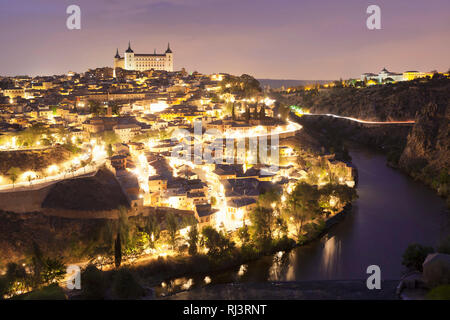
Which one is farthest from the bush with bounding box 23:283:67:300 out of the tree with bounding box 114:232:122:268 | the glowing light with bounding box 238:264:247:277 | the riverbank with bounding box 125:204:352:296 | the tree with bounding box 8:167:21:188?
the tree with bounding box 8:167:21:188

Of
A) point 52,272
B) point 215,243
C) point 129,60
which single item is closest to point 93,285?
point 52,272

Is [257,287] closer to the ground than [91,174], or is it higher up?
closer to the ground

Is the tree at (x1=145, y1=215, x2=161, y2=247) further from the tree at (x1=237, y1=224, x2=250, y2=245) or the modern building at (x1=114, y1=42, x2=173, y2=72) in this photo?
the modern building at (x1=114, y1=42, x2=173, y2=72)

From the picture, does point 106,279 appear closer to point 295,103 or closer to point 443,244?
point 443,244

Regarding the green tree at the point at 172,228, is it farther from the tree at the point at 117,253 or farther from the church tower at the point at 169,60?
the church tower at the point at 169,60

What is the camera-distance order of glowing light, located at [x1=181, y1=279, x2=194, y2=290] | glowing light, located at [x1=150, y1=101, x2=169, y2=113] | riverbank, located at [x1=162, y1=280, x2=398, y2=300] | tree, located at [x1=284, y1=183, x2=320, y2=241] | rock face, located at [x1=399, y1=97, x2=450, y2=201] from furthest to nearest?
glowing light, located at [x1=150, y1=101, x2=169, y2=113] → rock face, located at [x1=399, y1=97, x2=450, y2=201] → tree, located at [x1=284, y1=183, x2=320, y2=241] → glowing light, located at [x1=181, y1=279, x2=194, y2=290] → riverbank, located at [x1=162, y1=280, x2=398, y2=300]
